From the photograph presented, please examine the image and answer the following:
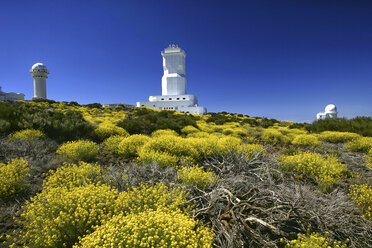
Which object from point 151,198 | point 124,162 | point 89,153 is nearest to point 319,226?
point 151,198

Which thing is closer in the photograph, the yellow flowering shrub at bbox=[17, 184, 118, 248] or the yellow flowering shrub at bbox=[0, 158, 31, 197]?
the yellow flowering shrub at bbox=[17, 184, 118, 248]

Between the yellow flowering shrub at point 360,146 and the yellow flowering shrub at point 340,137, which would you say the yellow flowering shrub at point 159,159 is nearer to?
the yellow flowering shrub at point 360,146

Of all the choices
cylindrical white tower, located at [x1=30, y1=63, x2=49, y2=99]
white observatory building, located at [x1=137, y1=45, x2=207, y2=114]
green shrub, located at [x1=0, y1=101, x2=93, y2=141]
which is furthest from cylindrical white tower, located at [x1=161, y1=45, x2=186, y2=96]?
green shrub, located at [x1=0, y1=101, x2=93, y2=141]

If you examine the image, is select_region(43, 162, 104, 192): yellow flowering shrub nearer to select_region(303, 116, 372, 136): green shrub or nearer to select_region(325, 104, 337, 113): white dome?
select_region(303, 116, 372, 136): green shrub

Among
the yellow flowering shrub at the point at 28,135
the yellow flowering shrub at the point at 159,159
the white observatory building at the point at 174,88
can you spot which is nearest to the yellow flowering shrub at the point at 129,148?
the yellow flowering shrub at the point at 159,159

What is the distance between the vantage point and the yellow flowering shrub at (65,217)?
8.04 feet

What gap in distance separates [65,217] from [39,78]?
2083 inches

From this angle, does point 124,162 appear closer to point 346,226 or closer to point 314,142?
point 346,226

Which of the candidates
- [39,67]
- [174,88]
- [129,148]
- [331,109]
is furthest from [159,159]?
[39,67]

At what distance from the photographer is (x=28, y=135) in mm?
6512

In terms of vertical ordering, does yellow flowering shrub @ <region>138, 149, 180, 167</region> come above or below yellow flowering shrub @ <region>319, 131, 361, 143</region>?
below

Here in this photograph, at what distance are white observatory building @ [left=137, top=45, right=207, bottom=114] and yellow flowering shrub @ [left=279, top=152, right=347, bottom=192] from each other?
36.4 meters

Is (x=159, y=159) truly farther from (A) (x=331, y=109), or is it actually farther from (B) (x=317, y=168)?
(A) (x=331, y=109)

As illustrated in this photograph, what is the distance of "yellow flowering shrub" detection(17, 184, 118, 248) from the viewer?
96.4 inches
